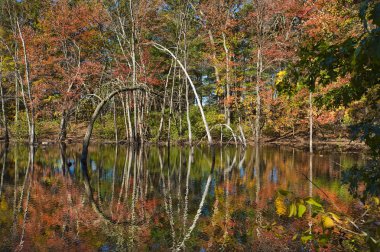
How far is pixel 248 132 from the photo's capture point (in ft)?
132

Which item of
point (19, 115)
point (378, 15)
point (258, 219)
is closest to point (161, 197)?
point (258, 219)

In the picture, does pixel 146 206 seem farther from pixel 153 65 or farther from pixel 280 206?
pixel 153 65

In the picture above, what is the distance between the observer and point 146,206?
359 inches

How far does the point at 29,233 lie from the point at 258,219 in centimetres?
459

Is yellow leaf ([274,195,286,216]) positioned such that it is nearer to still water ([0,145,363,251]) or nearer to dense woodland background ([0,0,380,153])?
still water ([0,145,363,251])

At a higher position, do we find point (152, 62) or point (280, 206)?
point (152, 62)

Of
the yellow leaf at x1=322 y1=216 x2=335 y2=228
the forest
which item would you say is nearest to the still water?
the yellow leaf at x1=322 y1=216 x2=335 y2=228

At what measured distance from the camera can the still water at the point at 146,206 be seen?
637cm

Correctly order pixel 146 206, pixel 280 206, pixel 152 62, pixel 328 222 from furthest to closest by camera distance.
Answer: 1. pixel 152 62
2. pixel 146 206
3. pixel 280 206
4. pixel 328 222

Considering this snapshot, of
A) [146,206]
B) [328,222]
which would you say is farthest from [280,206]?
[328,222]

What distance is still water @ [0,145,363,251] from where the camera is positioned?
6.37 metres

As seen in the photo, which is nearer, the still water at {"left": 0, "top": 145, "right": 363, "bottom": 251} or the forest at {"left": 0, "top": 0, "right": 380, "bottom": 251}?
the still water at {"left": 0, "top": 145, "right": 363, "bottom": 251}

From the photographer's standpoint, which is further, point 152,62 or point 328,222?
point 152,62

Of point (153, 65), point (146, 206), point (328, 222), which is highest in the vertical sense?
point (153, 65)
